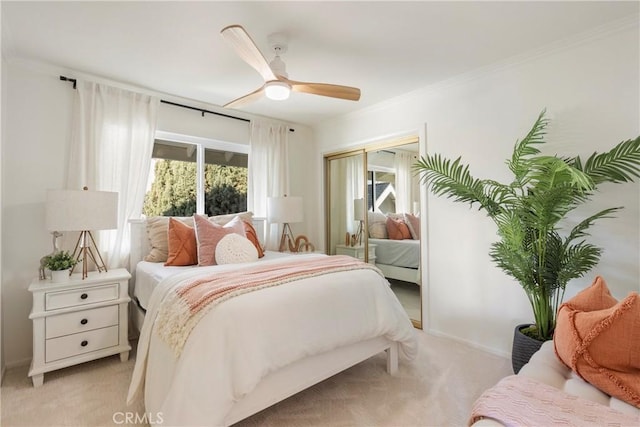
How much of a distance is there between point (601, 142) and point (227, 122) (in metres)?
3.44

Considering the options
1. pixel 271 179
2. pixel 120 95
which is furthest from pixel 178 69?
pixel 271 179

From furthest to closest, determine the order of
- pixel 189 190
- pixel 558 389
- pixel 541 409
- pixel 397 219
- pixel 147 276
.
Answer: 1. pixel 397 219
2. pixel 189 190
3. pixel 147 276
4. pixel 558 389
5. pixel 541 409

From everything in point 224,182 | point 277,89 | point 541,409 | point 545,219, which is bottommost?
point 541,409

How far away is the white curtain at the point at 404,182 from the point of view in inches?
130

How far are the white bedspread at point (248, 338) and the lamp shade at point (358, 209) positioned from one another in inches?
70.6

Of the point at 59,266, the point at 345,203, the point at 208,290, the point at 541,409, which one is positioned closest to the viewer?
the point at 541,409

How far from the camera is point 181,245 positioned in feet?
8.63

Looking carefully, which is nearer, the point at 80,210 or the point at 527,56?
the point at 80,210

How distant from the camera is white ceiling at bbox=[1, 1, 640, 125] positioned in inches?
73.9

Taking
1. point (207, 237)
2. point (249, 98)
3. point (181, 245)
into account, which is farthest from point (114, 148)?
point (249, 98)

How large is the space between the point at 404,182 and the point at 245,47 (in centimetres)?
219

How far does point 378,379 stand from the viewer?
220 cm

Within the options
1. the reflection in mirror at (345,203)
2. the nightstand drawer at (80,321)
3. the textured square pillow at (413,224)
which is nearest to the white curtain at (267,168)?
the reflection in mirror at (345,203)

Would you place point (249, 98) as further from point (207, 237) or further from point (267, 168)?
point (267, 168)
